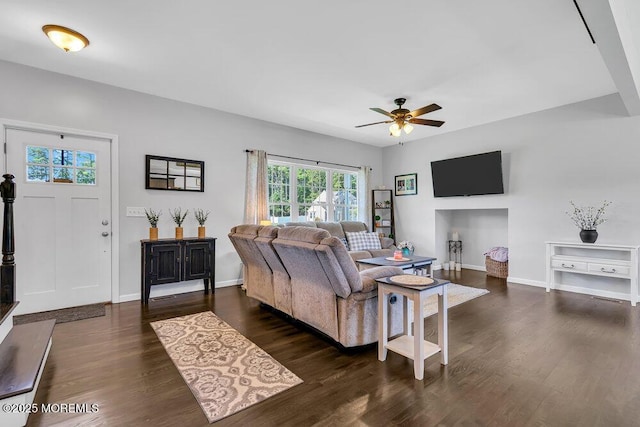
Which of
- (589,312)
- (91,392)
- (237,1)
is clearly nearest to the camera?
(91,392)

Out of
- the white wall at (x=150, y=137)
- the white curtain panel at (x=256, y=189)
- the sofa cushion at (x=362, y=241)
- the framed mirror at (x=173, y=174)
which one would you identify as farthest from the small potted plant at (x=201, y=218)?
the sofa cushion at (x=362, y=241)

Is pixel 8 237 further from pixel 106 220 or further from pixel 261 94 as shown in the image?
pixel 261 94


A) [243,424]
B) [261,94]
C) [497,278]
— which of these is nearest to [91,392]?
[243,424]

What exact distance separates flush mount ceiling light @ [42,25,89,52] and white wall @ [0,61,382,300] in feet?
3.78

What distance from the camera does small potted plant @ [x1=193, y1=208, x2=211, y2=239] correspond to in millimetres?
4645

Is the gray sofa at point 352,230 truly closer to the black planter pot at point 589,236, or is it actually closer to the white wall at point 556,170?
the white wall at point 556,170

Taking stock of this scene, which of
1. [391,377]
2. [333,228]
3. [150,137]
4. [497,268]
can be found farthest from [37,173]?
[497,268]

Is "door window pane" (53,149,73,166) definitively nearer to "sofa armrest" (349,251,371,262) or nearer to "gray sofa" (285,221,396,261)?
"gray sofa" (285,221,396,261)

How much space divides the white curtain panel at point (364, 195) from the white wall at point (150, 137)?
1842 millimetres

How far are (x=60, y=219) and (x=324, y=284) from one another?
3.50 m

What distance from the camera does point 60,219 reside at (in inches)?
150

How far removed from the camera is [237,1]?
8.02 ft

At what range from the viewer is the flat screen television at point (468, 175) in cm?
543

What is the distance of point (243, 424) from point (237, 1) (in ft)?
9.81
